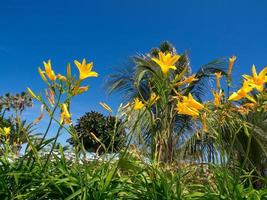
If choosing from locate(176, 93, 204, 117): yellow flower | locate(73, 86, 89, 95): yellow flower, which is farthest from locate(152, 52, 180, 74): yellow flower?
locate(73, 86, 89, 95): yellow flower

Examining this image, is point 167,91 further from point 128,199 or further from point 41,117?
point 41,117

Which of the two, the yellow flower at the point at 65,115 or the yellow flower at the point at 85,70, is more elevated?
the yellow flower at the point at 85,70

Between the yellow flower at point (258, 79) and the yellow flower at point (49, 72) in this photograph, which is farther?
the yellow flower at point (49, 72)

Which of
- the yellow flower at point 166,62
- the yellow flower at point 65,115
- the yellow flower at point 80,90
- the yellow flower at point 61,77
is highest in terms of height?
the yellow flower at point 166,62

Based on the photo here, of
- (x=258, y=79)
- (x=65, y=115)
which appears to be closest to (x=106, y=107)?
(x=65, y=115)

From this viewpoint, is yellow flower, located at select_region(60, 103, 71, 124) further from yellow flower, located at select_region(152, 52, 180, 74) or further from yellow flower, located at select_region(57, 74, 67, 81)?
yellow flower, located at select_region(152, 52, 180, 74)

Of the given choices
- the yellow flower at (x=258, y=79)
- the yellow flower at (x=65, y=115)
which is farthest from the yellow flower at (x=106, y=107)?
the yellow flower at (x=258, y=79)

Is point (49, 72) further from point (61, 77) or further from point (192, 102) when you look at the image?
point (192, 102)

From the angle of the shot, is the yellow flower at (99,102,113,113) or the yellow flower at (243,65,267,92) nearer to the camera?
the yellow flower at (243,65,267,92)

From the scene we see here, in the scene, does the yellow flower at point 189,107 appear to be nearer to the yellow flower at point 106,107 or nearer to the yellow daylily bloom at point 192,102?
the yellow daylily bloom at point 192,102

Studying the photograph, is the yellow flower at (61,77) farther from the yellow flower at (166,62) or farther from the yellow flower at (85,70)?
the yellow flower at (166,62)

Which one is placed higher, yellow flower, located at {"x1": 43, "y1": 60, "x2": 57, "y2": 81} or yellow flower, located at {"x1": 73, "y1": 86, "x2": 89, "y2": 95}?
yellow flower, located at {"x1": 43, "y1": 60, "x2": 57, "y2": 81}

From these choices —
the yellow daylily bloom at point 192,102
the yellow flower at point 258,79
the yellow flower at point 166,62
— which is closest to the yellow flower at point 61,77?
the yellow flower at point 166,62

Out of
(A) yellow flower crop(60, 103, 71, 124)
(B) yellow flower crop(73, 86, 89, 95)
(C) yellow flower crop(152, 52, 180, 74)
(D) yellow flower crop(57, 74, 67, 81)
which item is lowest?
(A) yellow flower crop(60, 103, 71, 124)
